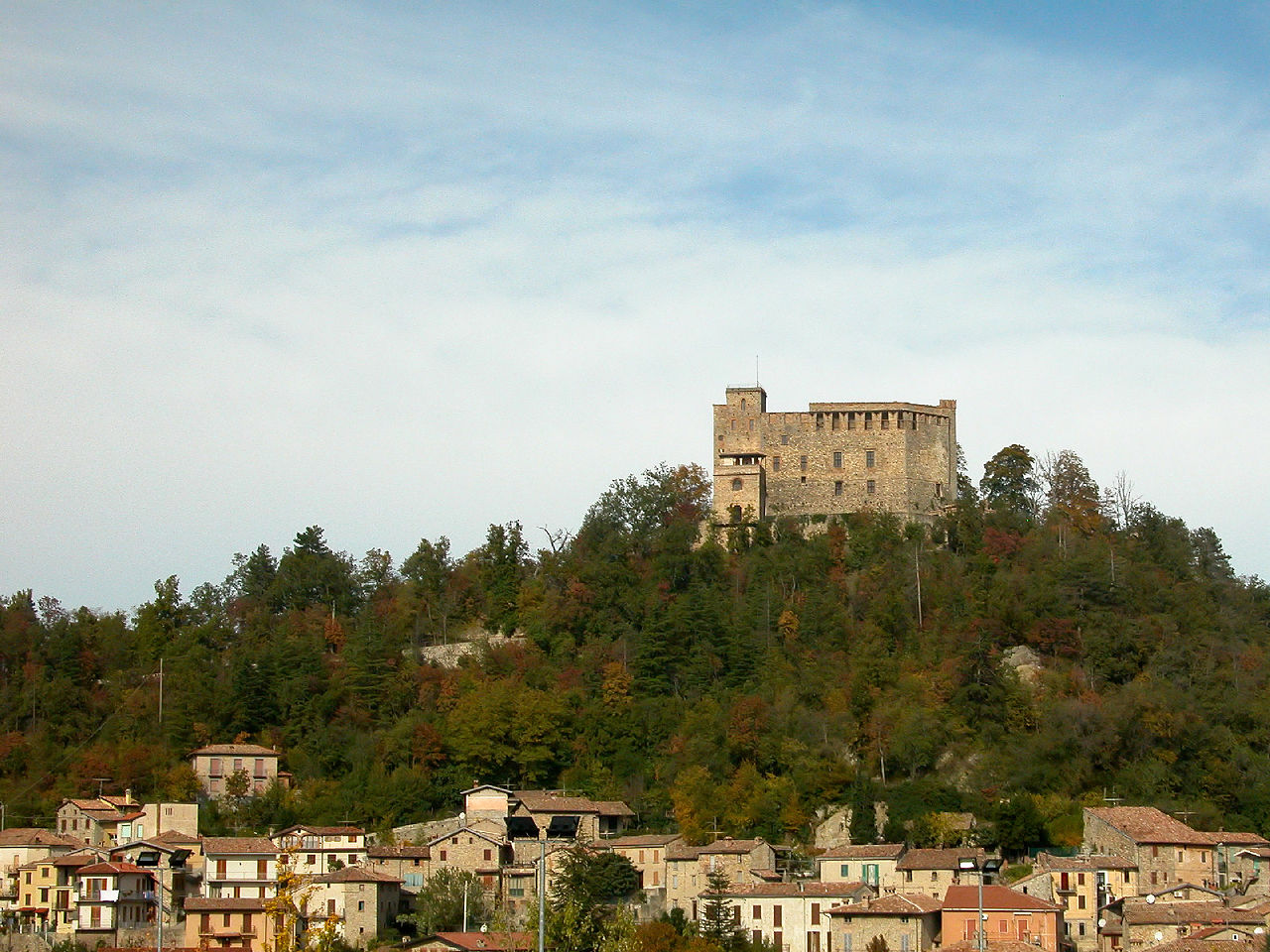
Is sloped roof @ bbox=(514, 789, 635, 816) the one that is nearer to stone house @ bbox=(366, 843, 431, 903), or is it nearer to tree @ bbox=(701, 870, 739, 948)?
stone house @ bbox=(366, 843, 431, 903)

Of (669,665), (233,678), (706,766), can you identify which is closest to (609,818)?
(706,766)

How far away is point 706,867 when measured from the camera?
6234 cm

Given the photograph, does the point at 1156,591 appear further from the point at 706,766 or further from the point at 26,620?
the point at 26,620

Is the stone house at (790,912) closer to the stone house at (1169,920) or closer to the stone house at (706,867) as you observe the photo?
the stone house at (706,867)

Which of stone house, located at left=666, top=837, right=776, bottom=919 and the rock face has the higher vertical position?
the rock face

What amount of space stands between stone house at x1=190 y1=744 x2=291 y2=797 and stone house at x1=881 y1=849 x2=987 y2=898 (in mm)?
25026

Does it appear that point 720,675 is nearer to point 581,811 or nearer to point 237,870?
point 581,811

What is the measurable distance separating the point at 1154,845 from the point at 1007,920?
759 cm

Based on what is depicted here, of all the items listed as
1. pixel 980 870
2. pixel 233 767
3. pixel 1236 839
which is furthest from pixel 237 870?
pixel 1236 839

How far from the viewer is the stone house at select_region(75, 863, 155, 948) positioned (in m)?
62.7

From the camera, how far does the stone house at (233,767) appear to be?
73.6 meters

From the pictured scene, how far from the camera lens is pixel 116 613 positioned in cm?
9019

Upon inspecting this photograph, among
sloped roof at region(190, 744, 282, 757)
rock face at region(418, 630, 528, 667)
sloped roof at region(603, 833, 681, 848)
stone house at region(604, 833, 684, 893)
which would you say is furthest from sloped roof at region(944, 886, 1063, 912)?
rock face at region(418, 630, 528, 667)

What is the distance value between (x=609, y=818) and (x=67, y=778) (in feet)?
73.9
